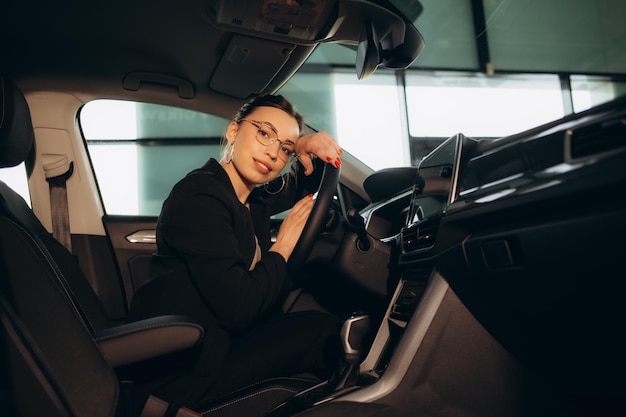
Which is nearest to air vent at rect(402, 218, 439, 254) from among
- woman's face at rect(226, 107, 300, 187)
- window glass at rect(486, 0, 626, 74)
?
woman's face at rect(226, 107, 300, 187)

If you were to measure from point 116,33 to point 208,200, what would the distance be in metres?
0.77

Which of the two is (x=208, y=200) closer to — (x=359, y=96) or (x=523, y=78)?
(x=359, y=96)

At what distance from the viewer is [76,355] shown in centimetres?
86

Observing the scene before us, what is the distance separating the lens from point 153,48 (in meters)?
1.67

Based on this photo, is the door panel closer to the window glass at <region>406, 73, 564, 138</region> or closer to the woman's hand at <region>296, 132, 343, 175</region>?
the woman's hand at <region>296, 132, 343, 175</region>

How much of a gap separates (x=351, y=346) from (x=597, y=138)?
783 millimetres

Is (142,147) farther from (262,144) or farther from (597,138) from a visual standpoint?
(597,138)

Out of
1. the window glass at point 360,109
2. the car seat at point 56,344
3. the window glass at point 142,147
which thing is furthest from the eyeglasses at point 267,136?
the window glass at point 360,109

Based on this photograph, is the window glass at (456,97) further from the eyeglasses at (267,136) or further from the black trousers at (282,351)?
the black trousers at (282,351)

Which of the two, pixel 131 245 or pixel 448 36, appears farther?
pixel 448 36

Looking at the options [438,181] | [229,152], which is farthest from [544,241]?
[229,152]

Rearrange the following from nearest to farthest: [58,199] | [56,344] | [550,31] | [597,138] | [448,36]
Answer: [597,138] < [56,344] < [58,199] < [448,36] < [550,31]

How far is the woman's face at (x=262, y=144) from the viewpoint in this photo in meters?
1.38

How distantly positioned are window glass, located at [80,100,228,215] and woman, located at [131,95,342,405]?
721mm
